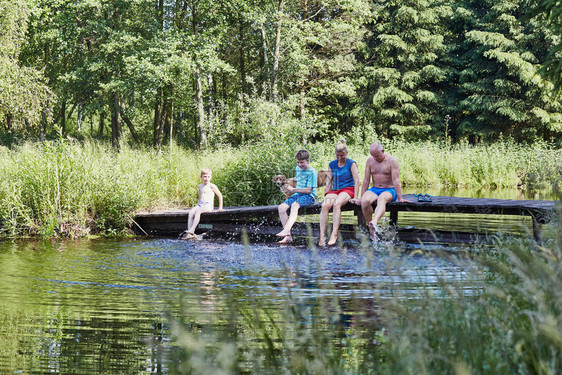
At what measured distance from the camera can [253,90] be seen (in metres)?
27.1

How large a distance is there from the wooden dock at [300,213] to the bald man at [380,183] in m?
0.23

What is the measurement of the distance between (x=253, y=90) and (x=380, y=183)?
18123mm

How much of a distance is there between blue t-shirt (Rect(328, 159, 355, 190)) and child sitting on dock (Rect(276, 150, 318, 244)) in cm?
40

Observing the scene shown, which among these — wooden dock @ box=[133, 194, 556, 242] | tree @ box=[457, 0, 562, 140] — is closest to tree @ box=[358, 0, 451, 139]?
tree @ box=[457, 0, 562, 140]

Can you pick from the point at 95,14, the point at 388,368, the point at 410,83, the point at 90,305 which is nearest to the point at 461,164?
the point at 410,83

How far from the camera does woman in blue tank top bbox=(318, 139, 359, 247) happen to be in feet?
31.5

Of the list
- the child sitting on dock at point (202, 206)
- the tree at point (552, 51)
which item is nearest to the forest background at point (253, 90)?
the tree at point (552, 51)

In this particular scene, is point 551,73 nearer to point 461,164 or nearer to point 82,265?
point 82,265

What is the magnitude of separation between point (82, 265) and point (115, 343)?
11.7ft

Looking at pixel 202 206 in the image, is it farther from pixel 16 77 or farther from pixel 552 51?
pixel 16 77

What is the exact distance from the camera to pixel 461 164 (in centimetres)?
2328

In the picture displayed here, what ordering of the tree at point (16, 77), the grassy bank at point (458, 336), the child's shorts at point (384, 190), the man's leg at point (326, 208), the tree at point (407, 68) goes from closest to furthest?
the grassy bank at point (458, 336), the child's shorts at point (384, 190), the man's leg at point (326, 208), the tree at point (16, 77), the tree at point (407, 68)

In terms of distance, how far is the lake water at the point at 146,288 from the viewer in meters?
3.88

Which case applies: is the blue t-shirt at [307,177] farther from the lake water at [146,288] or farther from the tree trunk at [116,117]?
the tree trunk at [116,117]
